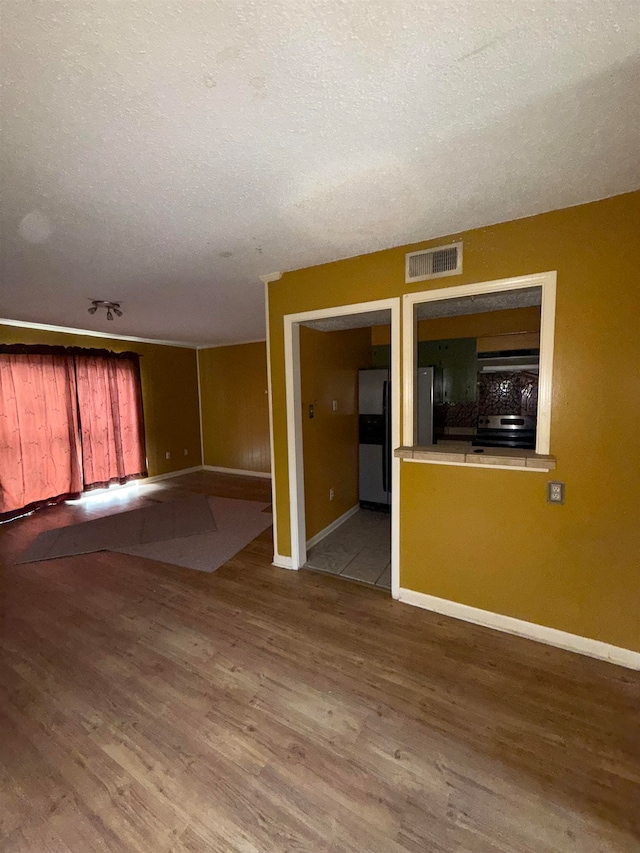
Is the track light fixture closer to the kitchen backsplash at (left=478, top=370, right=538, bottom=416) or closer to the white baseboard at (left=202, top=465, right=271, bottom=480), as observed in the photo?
the white baseboard at (left=202, top=465, right=271, bottom=480)

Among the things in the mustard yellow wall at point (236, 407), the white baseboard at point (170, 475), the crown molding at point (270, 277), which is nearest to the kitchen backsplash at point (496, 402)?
the crown molding at point (270, 277)

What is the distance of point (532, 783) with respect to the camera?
131 cm

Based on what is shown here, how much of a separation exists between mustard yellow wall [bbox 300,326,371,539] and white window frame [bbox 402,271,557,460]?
3.27 feet

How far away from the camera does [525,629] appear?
2.09 m


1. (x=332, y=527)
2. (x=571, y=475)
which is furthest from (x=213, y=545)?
(x=571, y=475)

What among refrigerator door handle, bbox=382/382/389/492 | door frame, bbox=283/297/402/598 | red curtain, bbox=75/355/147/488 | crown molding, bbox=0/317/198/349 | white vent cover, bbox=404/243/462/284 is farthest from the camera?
red curtain, bbox=75/355/147/488

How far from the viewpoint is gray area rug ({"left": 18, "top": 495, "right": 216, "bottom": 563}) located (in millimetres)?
3447

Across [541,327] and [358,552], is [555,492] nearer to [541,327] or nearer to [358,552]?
[541,327]

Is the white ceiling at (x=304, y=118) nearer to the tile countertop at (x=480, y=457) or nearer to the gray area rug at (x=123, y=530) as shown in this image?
the tile countertop at (x=480, y=457)

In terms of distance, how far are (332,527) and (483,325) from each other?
273 centimetres

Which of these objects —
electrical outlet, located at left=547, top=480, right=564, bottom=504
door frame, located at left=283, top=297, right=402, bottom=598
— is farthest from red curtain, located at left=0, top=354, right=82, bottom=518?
electrical outlet, located at left=547, top=480, right=564, bottom=504

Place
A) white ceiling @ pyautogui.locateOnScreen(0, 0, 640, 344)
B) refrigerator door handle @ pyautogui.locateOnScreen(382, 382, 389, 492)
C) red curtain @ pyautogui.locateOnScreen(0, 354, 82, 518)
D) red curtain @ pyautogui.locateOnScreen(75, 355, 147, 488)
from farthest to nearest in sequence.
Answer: red curtain @ pyautogui.locateOnScreen(75, 355, 147, 488) < red curtain @ pyautogui.locateOnScreen(0, 354, 82, 518) < refrigerator door handle @ pyautogui.locateOnScreen(382, 382, 389, 492) < white ceiling @ pyautogui.locateOnScreen(0, 0, 640, 344)

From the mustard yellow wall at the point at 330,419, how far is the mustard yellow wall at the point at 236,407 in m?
2.38

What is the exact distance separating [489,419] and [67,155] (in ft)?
12.5
